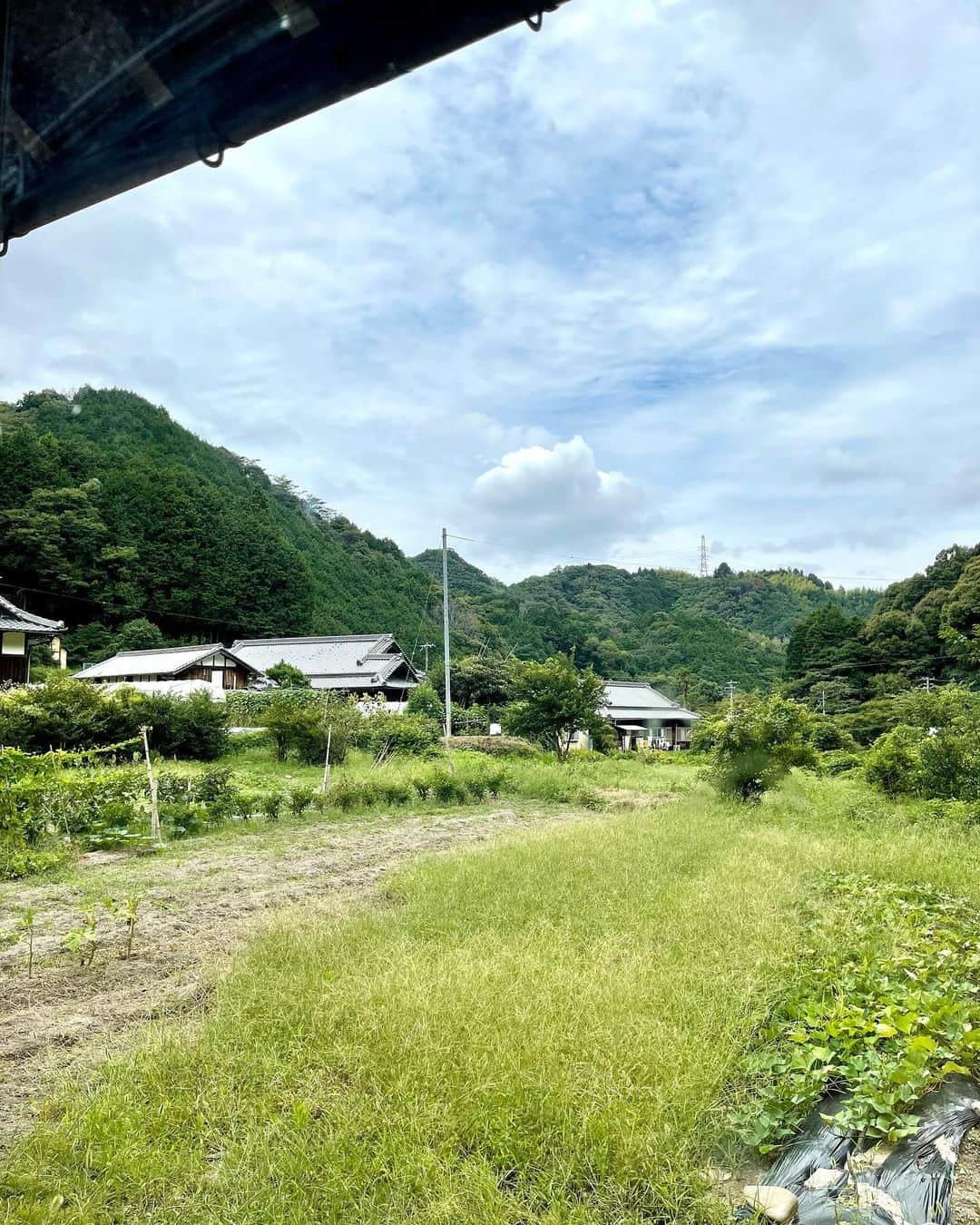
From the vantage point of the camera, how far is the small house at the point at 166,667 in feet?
92.0

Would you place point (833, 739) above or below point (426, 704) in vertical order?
below

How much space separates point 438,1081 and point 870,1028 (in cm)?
182

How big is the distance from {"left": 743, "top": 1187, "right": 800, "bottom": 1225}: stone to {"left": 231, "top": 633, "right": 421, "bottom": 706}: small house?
A: 31.3 m

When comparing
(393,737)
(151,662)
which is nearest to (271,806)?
(393,737)

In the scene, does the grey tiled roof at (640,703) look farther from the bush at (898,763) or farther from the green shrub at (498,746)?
the bush at (898,763)

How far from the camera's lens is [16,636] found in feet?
67.0

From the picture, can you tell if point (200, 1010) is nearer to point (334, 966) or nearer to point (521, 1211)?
point (334, 966)

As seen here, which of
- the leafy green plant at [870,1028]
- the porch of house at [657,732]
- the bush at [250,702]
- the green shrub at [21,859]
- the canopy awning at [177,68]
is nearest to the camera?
the canopy awning at [177,68]

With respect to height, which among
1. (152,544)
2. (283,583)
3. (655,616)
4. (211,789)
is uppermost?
(152,544)

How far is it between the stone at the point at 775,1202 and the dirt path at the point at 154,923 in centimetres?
261

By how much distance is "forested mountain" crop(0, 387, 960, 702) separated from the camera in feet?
100

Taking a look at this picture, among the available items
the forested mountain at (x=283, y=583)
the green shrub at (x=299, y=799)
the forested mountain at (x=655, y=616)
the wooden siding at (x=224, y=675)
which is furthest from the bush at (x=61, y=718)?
the forested mountain at (x=655, y=616)

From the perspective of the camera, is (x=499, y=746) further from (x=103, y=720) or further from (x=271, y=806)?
(x=271, y=806)

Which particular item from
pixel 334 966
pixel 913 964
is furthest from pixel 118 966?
pixel 913 964
